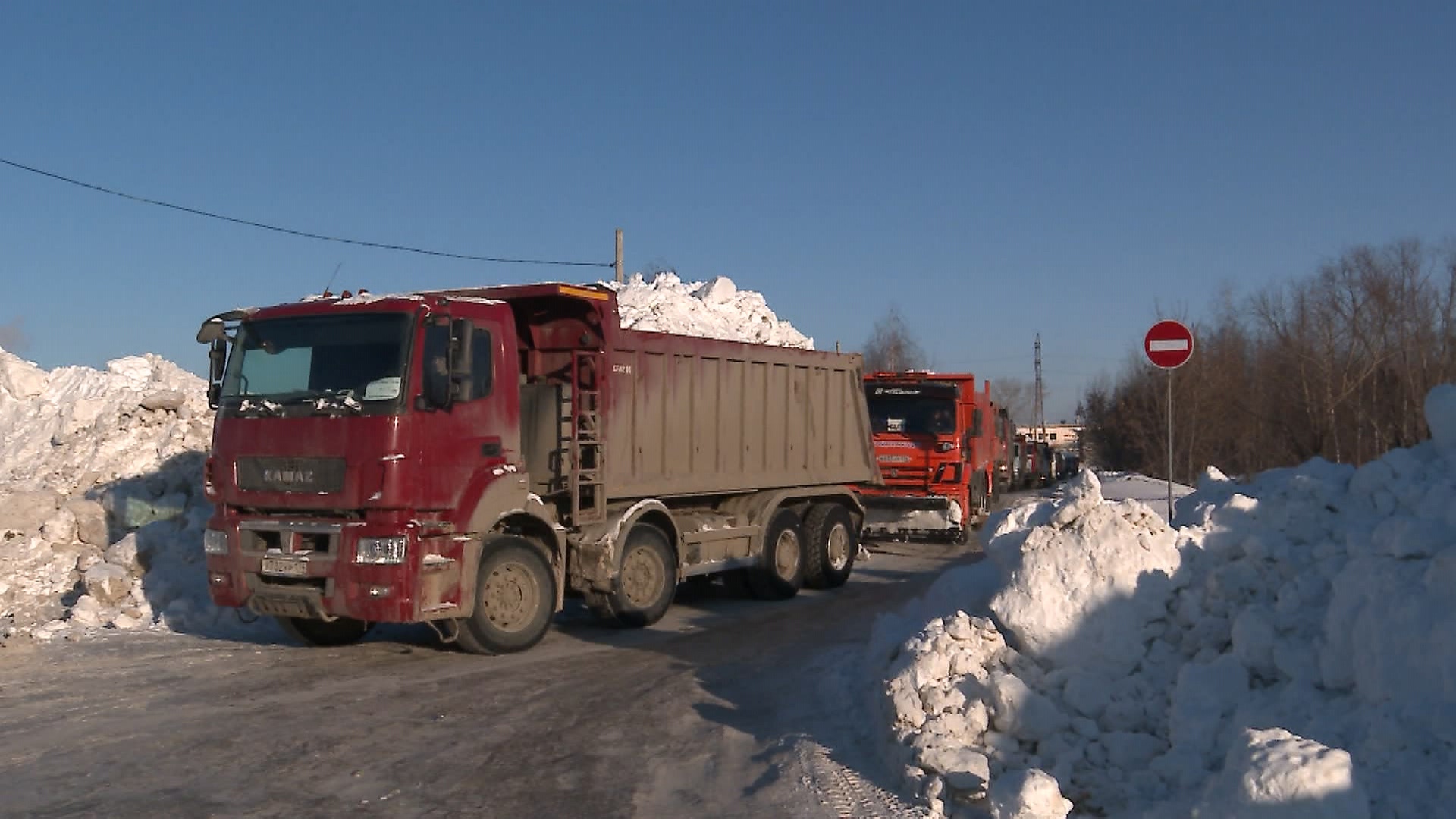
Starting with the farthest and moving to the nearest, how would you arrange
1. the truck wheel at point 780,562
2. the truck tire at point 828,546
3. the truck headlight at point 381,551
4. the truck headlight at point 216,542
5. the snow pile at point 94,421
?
1. the snow pile at point 94,421
2. the truck tire at point 828,546
3. the truck wheel at point 780,562
4. the truck headlight at point 216,542
5. the truck headlight at point 381,551

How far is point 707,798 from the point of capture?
6.21 meters

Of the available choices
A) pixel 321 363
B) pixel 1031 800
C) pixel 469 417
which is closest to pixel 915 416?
pixel 469 417

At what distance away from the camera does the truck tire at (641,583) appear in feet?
37.1

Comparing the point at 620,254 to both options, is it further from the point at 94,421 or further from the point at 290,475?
the point at 290,475

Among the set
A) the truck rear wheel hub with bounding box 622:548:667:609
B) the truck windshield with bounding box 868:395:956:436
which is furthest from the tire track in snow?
the truck windshield with bounding box 868:395:956:436

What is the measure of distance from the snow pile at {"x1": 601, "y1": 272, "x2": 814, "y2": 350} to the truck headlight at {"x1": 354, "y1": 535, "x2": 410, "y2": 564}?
16650 mm

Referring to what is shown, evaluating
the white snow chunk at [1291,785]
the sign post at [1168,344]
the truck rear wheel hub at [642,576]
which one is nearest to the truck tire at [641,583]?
the truck rear wheel hub at [642,576]

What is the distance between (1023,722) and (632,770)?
2.25m

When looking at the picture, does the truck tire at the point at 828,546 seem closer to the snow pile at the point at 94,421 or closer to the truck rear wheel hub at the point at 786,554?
the truck rear wheel hub at the point at 786,554

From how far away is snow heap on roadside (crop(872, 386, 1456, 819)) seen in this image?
4820 mm

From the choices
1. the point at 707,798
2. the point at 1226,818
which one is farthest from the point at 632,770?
the point at 1226,818

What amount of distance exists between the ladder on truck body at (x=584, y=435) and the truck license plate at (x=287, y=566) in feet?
8.14

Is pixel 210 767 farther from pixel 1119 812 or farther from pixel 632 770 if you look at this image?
pixel 1119 812

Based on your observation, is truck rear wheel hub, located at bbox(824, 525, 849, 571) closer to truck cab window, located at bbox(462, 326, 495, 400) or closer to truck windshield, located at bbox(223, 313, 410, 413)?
truck cab window, located at bbox(462, 326, 495, 400)
